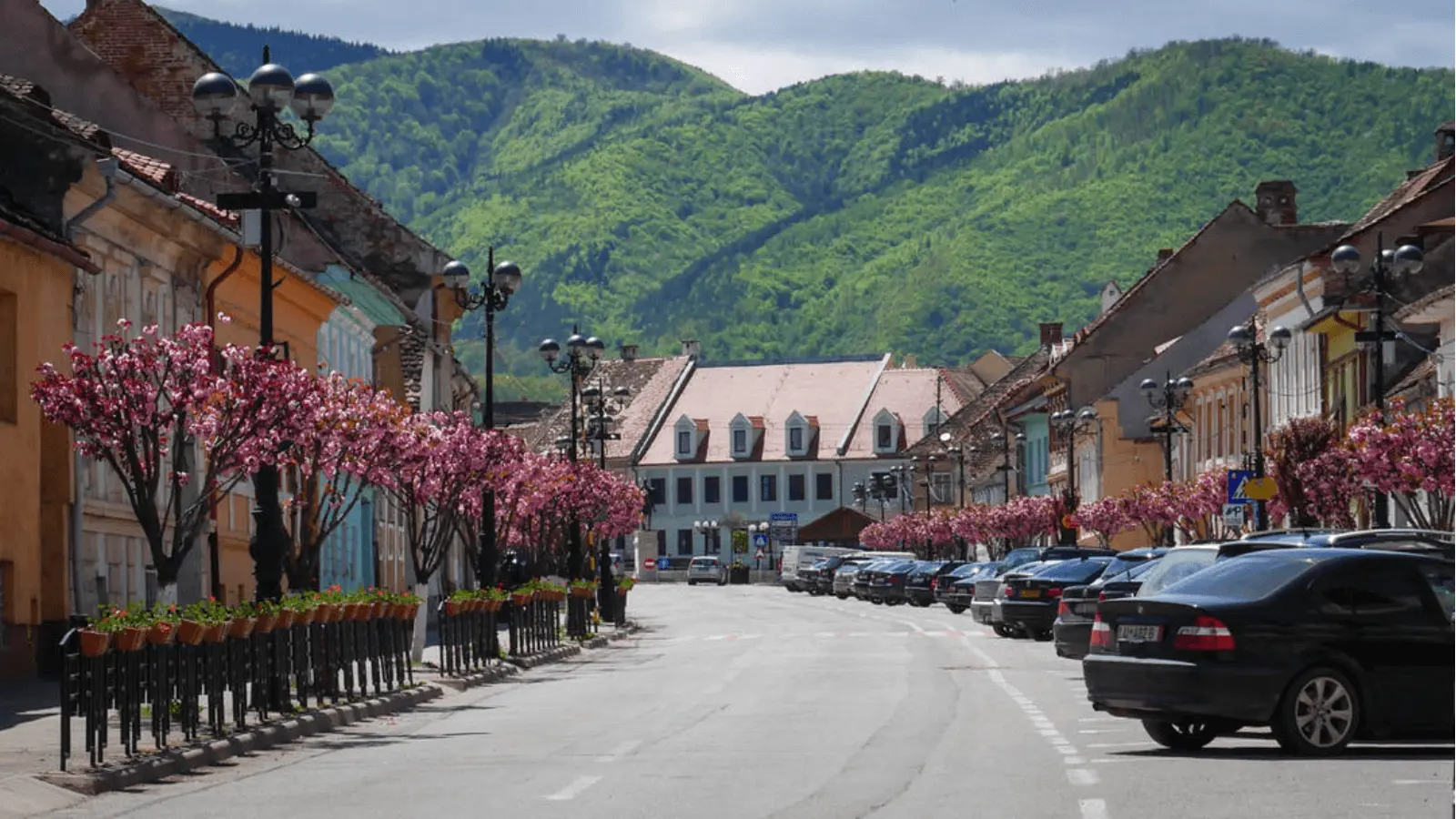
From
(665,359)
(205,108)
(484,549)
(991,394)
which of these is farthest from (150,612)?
(665,359)

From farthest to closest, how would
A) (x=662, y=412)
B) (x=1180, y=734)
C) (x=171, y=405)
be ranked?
(x=662, y=412)
(x=171, y=405)
(x=1180, y=734)

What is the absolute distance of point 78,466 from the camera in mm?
34625

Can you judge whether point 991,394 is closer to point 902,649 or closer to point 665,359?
point 665,359

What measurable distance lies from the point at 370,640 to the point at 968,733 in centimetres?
825

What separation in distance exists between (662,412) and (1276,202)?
215ft

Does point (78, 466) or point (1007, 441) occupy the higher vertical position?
point (1007, 441)

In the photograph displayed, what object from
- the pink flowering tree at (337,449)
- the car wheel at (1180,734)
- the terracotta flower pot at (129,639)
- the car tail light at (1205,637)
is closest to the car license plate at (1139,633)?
the car tail light at (1205,637)

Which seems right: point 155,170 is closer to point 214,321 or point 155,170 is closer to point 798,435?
point 214,321

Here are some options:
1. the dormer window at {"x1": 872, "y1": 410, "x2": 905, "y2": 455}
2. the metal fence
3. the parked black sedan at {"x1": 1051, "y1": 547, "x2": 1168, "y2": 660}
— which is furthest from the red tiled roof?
the dormer window at {"x1": 872, "y1": 410, "x2": 905, "y2": 455}

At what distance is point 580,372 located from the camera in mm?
56812

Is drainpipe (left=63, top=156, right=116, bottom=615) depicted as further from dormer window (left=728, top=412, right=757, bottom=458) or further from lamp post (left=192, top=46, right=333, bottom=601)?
dormer window (left=728, top=412, right=757, bottom=458)

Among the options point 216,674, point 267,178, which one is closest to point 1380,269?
point 267,178

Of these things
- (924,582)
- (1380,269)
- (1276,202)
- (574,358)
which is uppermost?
(1276,202)

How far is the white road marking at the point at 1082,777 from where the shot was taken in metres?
17.0
